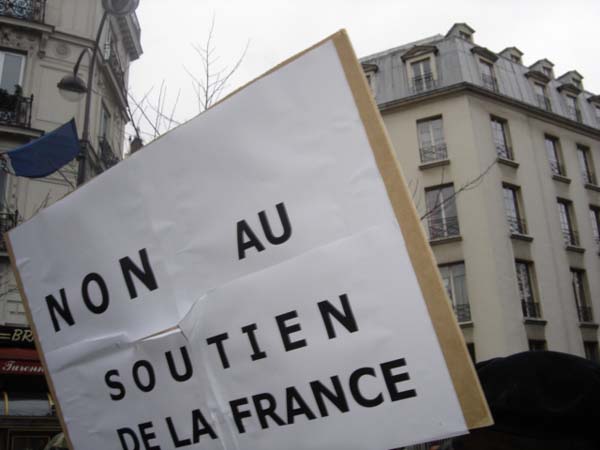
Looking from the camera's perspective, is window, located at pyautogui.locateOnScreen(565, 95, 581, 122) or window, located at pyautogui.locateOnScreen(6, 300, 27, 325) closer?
window, located at pyautogui.locateOnScreen(6, 300, 27, 325)

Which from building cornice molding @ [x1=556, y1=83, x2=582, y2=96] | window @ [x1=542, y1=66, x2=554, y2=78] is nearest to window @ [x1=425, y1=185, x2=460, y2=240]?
building cornice molding @ [x1=556, y1=83, x2=582, y2=96]

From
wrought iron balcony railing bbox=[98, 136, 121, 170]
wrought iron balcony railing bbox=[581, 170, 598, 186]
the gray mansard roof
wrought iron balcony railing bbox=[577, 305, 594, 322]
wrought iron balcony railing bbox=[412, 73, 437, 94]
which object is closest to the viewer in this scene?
wrought iron balcony railing bbox=[98, 136, 121, 170]

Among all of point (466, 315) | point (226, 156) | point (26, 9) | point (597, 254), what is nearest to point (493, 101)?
point (597, 254)

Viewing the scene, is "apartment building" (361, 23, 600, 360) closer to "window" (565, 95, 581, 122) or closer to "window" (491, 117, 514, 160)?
"window" (491, 117, 514, 160)

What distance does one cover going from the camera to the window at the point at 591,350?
21.1m

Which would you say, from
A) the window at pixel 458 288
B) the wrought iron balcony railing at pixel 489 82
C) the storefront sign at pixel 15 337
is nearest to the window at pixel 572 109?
the wrought iron balcony railing at pixel 489 82

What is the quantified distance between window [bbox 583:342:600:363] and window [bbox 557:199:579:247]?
388cm

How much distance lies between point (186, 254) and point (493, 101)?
77.1 feet

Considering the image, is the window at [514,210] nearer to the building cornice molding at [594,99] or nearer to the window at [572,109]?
the window at [572,109]

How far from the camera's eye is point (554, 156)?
24.5m

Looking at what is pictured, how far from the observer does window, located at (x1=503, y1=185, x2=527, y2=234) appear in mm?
21281

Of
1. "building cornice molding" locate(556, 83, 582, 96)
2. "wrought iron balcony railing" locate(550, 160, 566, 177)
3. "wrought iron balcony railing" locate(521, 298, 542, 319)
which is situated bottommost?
"wrought iron balcony railing" locate(521, 298, 542, 319)

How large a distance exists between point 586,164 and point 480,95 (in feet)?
22.5

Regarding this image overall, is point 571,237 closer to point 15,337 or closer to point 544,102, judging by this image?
point 544,102
